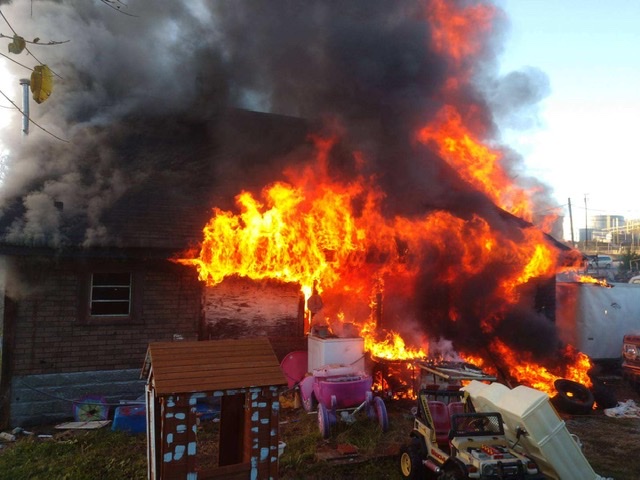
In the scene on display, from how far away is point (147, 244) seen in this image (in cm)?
886

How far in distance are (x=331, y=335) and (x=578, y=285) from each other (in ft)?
33.2

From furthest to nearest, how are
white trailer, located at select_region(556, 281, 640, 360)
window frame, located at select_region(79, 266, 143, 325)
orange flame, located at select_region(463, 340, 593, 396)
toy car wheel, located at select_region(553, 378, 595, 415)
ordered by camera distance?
white trailer, located at select_region(556, 281, 640, 360) → orange flame, located at select_region(463, 340, 593, 396) → toy car wheel, located at select_region(553, 378, 595, 415) → window frame, located at select_region(79, 266, 143, 325)

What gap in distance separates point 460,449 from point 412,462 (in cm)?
103

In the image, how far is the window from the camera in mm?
9070

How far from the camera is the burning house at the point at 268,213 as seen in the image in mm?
8750

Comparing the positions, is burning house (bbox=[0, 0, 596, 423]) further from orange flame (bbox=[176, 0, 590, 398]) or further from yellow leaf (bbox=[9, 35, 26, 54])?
A: yellow leaf (bbox=[9, 35, 26, 54])

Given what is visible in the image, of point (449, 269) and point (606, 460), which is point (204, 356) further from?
point (449, 269)

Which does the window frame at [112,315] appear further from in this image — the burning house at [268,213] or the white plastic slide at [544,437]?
the white plastic slide at [544,437]

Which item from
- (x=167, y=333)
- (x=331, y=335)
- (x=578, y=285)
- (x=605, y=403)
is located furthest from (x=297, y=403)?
(x=578, y=285)

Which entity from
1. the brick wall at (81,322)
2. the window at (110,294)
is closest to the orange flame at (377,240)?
the brick wall at (81,322)

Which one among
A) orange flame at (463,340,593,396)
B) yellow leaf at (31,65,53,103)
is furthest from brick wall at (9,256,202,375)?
orange flame at (463,340,593,396)

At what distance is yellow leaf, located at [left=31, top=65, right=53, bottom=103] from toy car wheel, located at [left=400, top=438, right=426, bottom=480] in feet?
18.8

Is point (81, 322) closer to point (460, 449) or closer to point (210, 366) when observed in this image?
point (210, 366)

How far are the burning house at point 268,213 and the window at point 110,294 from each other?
40 mm
